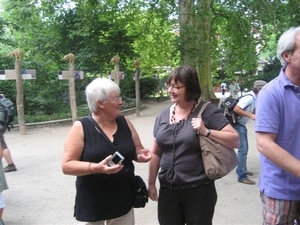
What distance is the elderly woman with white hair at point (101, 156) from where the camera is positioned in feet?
Answer: 8.54

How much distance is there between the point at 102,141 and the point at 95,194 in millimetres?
369

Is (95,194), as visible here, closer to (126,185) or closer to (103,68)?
(126,185)

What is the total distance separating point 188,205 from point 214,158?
41cm

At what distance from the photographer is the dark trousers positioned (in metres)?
2.71

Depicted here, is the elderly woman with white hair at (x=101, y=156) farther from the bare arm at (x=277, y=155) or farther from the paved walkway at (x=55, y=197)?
the paved walkway at (x=55, y=197)

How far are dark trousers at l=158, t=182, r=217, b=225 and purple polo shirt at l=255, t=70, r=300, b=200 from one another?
560mm

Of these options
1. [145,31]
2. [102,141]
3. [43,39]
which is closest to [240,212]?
[102,141]

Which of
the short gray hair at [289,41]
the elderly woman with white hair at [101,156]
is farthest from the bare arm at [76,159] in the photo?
the short gray hair at [289,41]

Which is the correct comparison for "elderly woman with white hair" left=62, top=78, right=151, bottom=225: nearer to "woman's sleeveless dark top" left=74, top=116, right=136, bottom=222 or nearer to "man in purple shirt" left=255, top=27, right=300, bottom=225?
"woman's sleeveless dark top" left=74, top=116, right=136, bottom=222

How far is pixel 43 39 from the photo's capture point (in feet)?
58.5

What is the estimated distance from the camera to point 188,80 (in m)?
2.73

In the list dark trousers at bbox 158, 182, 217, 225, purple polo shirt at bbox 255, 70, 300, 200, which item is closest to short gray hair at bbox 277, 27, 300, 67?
purple polo shirt at bbox 255, 70, 300, 200

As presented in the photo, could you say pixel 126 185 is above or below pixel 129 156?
below

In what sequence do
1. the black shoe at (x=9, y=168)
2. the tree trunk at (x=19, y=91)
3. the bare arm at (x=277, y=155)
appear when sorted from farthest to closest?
the tree trunk at (x=19, y=91)
the black shoe at (x=9, y=168)
the bare arm at (x=277, y=155)
